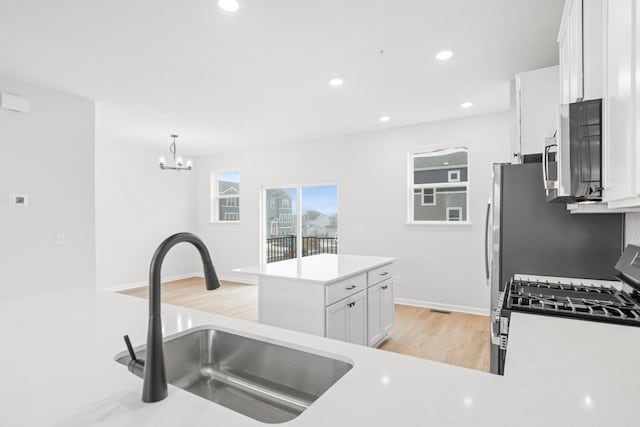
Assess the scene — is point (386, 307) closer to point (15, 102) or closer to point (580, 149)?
point (580, 149)

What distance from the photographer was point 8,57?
2.78 m

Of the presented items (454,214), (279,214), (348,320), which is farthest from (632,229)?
(279,214)

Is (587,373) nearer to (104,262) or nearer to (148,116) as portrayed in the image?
(148,116)

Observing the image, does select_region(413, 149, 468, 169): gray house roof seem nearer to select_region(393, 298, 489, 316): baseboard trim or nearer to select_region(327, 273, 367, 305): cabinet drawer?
select_region(393, 298, 489, 316): baseboard trim

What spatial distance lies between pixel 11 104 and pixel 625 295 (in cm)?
476

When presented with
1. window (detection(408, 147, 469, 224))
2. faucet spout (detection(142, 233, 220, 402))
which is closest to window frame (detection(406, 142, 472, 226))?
window (detection(408, 147, 469, 224))

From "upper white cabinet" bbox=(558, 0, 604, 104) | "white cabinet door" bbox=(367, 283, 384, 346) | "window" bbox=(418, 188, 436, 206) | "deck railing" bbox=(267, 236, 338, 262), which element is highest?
"upper white cabinet" bbox=(558, 0, 604, 104)

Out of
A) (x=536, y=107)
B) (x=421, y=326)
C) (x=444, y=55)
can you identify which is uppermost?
(x=444, y=55)

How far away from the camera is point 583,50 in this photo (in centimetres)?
136

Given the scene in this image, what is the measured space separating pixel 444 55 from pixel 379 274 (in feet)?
6.43

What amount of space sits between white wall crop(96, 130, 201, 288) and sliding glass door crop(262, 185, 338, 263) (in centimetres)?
191

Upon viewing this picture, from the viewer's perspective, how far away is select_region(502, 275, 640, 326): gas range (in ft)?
4.44

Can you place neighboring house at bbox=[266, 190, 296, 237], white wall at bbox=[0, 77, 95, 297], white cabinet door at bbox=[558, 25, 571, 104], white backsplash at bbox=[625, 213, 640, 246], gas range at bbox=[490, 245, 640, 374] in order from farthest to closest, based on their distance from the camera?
neighboring house at bbox=[266, 190, 296, 237] → white wall at bbox=[0, 77, 95, 297] → white backsplash at bbox=[625, 213, 640, 246] → white cabinet door at bbox=[558, 25, 571, 104] → gas range at bbox=[490, 245, 640, 374]

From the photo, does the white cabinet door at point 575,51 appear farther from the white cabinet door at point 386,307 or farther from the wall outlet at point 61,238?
the wall outlet at point 61,238
